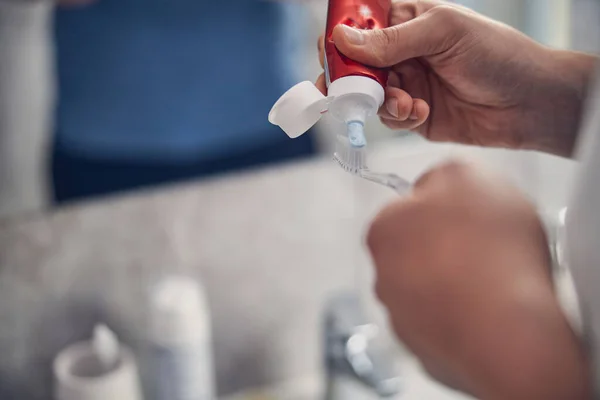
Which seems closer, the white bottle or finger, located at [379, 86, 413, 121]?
finger, located at [379, 86, 413, 121]

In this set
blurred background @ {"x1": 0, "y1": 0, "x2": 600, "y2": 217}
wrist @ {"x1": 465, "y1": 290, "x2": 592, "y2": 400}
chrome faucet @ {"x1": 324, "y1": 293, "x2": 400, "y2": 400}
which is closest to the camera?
wrist @ {"x1": 465, "y1": 290, "x2": 592, "y2": 400}

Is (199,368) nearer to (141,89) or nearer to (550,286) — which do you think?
(141,89)

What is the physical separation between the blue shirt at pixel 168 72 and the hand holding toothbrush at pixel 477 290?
25 centimetres

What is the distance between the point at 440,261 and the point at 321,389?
1.69 feet

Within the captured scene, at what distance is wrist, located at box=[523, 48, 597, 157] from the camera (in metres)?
0.40

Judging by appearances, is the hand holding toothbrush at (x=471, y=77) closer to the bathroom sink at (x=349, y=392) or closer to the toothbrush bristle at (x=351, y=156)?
the toothbrush bristle at (x=351, y=156)

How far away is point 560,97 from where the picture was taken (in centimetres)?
41

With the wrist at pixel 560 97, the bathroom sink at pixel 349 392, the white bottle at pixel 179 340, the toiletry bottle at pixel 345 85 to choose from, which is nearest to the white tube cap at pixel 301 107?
the toiletry bottle at pixel 345 85

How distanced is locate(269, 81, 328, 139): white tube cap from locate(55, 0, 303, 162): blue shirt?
0.68ft

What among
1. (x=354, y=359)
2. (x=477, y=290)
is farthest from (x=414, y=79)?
(x=354, y=359)

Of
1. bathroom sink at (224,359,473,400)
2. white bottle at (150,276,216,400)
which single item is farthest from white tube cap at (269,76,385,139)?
bathroom sink at (224,359,473,400)

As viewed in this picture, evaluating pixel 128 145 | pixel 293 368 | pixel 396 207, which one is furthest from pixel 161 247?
pixel 396 207

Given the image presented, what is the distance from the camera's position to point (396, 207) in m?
0.41

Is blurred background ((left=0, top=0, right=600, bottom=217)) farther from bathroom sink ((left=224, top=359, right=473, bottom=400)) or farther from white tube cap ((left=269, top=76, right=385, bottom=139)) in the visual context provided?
bathroom sink ((left=224, top=359, right=473, bottom=400))
